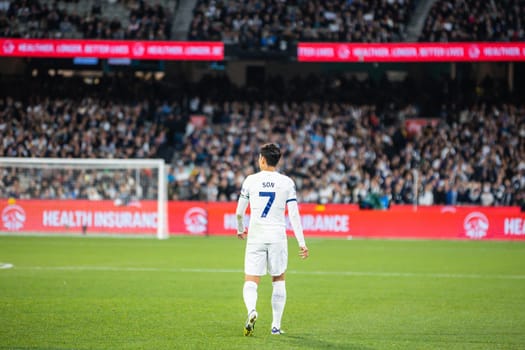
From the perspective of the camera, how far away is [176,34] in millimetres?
38344

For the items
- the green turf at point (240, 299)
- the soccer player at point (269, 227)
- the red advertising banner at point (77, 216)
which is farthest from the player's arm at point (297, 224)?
the red advertising banner at point (77, 216)

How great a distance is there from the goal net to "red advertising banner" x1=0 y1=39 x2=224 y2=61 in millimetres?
8841

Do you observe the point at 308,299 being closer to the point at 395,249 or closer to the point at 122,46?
the point at 395,249

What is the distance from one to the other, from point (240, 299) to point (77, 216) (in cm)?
1565

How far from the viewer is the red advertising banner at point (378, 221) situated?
93.9 ft

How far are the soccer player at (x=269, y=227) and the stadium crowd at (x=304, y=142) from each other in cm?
2110

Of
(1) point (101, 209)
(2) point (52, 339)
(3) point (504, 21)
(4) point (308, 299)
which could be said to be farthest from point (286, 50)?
(2) point (52, 339)

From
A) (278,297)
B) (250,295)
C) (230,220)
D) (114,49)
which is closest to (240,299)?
(278,297)

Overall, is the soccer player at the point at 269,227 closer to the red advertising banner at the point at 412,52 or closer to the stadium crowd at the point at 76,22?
the red advertising banner at the point at 412,52

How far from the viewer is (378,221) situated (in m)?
29.3

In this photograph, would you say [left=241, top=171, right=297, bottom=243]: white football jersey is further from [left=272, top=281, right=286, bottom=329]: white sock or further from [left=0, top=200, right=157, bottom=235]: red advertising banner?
[left=0, top=200, right=157, bottom=235]: red advertising banner

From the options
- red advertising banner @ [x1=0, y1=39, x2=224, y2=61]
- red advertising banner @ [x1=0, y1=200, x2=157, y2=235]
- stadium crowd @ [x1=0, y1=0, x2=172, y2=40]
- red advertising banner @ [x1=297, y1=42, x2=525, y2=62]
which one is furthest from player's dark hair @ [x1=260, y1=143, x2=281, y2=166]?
stadium crowd @ [x1=0, y1=0, x2=172, y2=40]

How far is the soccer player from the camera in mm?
9961

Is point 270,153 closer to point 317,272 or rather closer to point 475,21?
point 317,272
